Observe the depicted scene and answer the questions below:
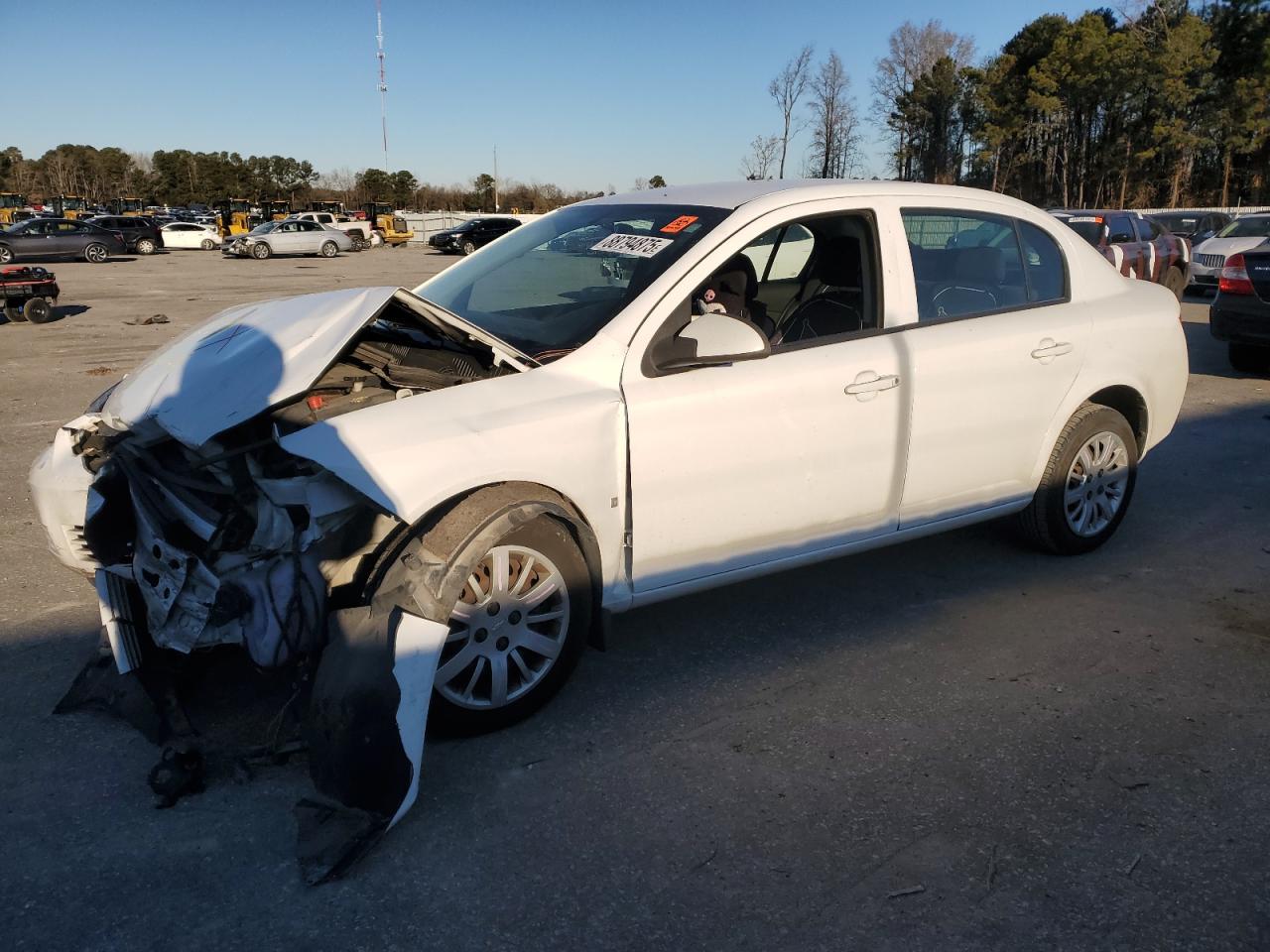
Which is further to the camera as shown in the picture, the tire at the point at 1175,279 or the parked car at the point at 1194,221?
the parked car at the point at 1194,221

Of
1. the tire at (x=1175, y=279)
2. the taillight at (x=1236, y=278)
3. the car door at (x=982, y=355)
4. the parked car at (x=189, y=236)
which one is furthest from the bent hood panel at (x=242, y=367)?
the parked car at (x=189, y=236)

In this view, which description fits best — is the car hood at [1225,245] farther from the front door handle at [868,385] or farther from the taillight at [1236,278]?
the front door handle at [868,385]

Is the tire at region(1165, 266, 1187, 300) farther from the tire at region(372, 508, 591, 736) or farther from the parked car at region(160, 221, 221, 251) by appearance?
the parked car at region(160, 221, 221, 251)

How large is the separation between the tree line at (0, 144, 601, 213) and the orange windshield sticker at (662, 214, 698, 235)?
7193cm

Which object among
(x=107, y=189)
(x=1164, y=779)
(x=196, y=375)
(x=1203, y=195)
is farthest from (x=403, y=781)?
(x=107, y=189)

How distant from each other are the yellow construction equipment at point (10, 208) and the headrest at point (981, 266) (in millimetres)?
67161

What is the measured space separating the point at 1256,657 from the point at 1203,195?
55.3 m

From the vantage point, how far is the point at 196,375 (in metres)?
3.28

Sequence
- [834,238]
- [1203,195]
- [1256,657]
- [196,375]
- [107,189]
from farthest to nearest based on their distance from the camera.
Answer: [107,189]
[1203,195]
[834,238]
[1256,657]
[196,375]

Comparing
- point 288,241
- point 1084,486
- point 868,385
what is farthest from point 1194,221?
point 288,241

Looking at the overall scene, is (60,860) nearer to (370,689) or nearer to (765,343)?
(370,689)

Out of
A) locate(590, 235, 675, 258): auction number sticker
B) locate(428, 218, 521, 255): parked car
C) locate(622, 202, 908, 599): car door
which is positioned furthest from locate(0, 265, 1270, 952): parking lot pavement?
locate(428, 218, 521, 255): parked car

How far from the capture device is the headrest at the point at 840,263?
4.17 meters

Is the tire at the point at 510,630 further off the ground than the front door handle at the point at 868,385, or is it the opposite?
the front door handle at the point at 868,385
